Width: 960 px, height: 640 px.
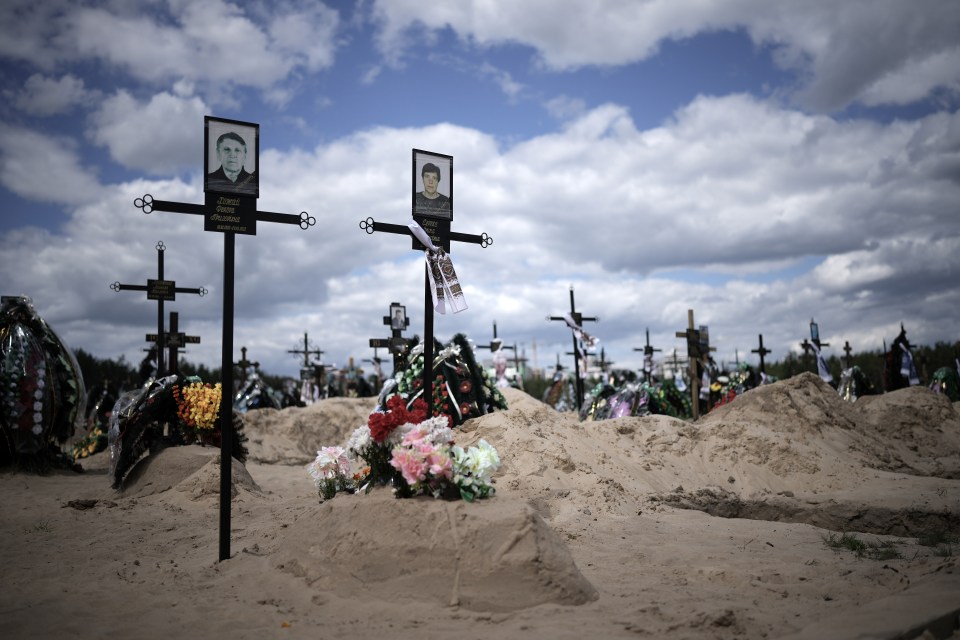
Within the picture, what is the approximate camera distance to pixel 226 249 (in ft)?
20.8

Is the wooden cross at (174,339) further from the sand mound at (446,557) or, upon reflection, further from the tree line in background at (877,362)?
the tree line in background at (877,362)

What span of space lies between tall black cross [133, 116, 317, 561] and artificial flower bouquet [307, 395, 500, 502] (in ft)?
3.94

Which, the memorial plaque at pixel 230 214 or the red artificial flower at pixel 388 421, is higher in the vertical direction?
the memorial plaque at pixel 230 214

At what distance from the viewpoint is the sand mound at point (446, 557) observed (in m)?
4.55

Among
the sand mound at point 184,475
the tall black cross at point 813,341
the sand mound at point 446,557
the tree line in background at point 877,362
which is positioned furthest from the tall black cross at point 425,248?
the tree line in background at point 877,362

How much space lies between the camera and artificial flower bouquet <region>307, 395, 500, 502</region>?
5086mm

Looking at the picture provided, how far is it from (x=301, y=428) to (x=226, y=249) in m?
13.2

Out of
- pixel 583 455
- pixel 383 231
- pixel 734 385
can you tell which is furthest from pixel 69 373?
pixel 734 385

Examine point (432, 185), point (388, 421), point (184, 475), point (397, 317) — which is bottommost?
point (184, 475)

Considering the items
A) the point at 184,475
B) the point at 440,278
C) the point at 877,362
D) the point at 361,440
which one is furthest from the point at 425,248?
the point at 877,362

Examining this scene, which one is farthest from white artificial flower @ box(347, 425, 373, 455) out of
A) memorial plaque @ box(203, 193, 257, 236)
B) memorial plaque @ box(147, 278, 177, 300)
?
memorial plaque @ box(147, 278, 177, 300)

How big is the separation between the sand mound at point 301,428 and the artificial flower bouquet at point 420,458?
1175 centimetres

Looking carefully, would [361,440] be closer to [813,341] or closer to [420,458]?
[420,458]

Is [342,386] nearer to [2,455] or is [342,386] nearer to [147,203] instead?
[2,455]
